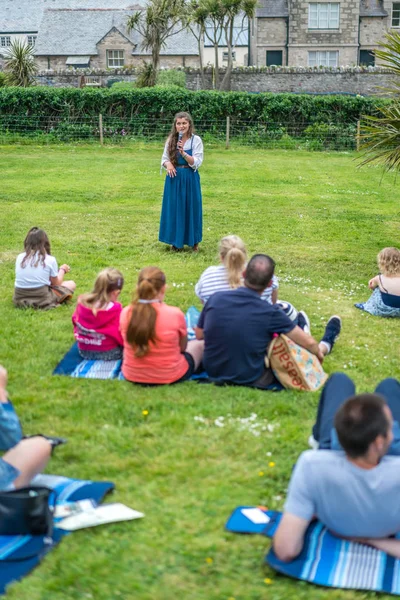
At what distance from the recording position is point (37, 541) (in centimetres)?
384

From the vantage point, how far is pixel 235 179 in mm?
18188

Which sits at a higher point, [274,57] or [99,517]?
[274,57]

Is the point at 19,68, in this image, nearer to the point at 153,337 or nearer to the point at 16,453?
the point at 153,337

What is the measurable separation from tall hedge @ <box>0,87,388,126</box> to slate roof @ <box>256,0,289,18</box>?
80.1 feet

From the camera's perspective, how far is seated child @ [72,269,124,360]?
6297mm

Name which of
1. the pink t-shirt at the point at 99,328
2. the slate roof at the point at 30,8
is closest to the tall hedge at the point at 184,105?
the pink t-shirt at the point at 99,328

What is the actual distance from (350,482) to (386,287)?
16.4 ft

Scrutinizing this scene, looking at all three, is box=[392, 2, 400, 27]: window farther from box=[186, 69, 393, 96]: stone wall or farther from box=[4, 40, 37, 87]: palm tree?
box=[4, 40, 37, 87]: palm tree

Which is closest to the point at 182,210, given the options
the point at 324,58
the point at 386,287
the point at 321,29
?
the point at 386,287

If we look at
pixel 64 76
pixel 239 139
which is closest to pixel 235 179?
A: pixel 239 139

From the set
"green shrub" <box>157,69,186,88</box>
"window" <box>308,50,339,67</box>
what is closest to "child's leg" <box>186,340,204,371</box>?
"green shrub" <box>157,69,186,88</box>

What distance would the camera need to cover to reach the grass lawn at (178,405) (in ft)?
12.0

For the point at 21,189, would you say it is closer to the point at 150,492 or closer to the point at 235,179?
the point at 235,179

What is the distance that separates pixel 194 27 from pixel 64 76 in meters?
19.6
